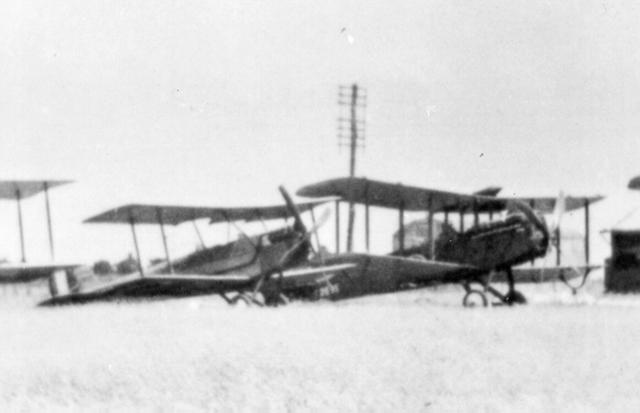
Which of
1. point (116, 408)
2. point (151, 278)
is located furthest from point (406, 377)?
point (151, 278)

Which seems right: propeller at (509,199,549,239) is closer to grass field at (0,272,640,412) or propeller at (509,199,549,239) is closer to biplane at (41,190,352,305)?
biplane at (41,190,352,305)

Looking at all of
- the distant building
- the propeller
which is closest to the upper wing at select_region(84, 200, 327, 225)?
the propeller

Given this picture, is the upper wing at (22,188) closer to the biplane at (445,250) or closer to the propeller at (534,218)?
the biplane at (445,250)

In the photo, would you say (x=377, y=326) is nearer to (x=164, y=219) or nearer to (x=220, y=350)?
(x=220, y=350)

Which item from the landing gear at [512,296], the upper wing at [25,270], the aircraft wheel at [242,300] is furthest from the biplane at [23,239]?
the landing gear at [512,296]

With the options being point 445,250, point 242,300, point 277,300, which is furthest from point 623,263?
point 242,300

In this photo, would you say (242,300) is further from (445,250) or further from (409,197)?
(445,250)
